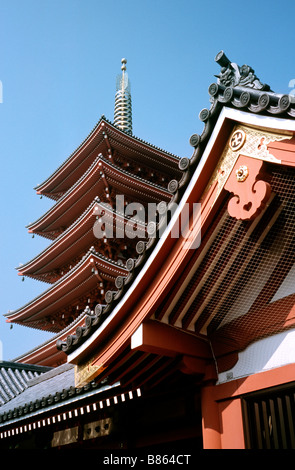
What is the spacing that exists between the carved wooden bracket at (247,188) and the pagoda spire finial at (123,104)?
2020 centimetres

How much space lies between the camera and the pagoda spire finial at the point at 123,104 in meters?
24.5

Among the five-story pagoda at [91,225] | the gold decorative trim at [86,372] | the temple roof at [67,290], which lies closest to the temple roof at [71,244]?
the five-story pagoda at [91,225]

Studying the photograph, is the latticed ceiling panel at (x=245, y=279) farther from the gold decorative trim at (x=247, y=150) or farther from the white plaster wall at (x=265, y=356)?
the gold decorative trim at (x=247, y=150)

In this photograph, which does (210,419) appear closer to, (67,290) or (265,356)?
(265,356)

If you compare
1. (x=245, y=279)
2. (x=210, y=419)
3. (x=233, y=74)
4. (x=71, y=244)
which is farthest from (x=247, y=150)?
(x=71, y=244)

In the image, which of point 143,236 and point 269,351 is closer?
point 269,351

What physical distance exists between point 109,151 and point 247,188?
1375 cm

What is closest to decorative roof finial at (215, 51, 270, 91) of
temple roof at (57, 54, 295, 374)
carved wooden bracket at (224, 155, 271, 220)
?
temple roof at (57, 54, 295, 374)

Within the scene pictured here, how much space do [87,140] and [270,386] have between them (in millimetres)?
14363


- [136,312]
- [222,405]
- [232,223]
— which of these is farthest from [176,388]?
[232,223]

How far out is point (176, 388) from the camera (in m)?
5.60

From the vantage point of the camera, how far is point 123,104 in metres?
25.0

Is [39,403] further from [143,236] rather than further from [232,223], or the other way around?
[143,236]

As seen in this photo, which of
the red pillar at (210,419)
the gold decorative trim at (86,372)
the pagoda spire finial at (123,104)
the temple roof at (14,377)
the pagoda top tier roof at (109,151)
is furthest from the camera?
the pagoda spire finial at (123,104)
